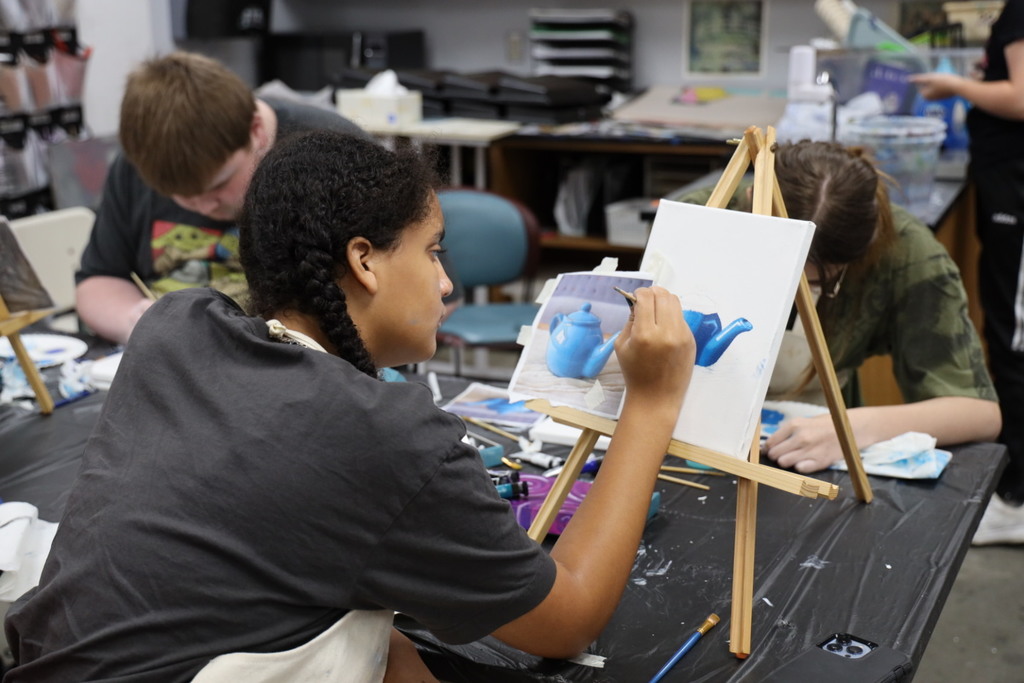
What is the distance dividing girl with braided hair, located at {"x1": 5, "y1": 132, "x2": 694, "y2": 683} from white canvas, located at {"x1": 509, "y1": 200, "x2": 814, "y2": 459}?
0.24 metres

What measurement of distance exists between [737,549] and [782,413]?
1.85ft

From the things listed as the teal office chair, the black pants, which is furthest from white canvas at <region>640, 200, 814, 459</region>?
the black pants

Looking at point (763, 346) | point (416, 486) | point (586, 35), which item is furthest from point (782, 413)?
point (586, 35)

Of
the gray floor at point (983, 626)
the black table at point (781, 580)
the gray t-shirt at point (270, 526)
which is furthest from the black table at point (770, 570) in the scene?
the gray floor at point (983, 626)

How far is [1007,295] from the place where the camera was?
8.39 ft

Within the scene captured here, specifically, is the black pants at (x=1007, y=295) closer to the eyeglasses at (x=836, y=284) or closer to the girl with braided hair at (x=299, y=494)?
the eyeglasses at (x=836, y=284)

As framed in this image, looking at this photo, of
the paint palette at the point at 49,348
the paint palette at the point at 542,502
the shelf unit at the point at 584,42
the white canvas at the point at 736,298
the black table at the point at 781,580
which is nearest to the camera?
the black table at the point at 781,580

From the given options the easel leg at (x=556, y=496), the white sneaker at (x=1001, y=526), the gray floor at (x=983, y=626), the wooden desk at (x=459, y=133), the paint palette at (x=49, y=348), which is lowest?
the gray floor at (x=983, y=626)

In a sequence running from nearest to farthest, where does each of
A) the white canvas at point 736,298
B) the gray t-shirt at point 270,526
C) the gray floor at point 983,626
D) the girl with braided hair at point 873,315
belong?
the gray t-shirt at point 270,526, the white canvas at point 736,298, the girl with braided hair at point 873,315, the gray floor at point 983,626

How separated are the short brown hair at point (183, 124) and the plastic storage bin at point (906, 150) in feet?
4.95

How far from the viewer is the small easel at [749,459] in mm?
1029

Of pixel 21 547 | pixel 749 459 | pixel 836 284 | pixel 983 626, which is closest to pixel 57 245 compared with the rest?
pixel 21 547

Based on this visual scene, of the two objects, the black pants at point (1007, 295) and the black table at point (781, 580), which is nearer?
the black table at point (781, 580)

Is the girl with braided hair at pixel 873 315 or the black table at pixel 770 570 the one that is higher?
the girl with braided hair at pixel 873 315
